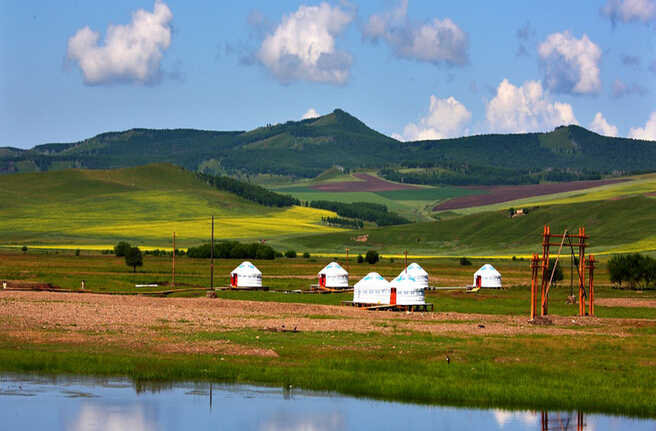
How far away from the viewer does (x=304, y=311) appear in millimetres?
61312

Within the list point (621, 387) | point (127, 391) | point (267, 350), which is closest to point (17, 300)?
point (267, 350)

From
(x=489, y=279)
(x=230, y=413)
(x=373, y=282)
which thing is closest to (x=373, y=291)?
(x=373, y=282)

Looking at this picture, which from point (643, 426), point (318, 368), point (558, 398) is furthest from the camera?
point (318, 368)

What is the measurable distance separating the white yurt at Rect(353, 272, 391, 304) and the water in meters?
38.1

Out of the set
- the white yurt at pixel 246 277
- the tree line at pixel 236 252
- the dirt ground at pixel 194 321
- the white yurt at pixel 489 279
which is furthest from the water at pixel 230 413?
the tree line at pixel 236 252

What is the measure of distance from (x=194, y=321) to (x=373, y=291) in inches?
902

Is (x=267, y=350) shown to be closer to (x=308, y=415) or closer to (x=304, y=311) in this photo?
(x=308, y=415)

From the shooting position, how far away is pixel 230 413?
30188 millimetres

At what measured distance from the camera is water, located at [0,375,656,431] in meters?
28.7

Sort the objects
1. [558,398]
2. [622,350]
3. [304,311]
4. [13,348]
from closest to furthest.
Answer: [558,398]
[13,348]
[622,350]
[304,311]

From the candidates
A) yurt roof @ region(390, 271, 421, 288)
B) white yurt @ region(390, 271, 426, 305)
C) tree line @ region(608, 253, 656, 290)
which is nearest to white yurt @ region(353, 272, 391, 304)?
yurt roof @ region(390, 271, 421, 288)

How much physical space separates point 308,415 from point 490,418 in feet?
19.3

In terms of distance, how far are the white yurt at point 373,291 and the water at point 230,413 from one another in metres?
38.1

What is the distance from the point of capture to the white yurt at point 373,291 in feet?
234
